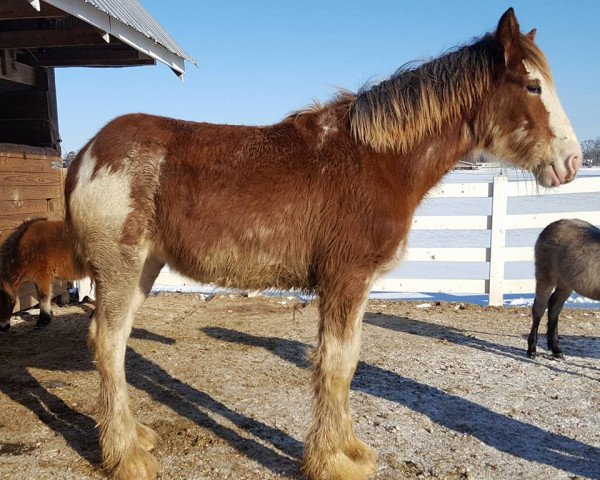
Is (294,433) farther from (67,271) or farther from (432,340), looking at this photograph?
(67,271)

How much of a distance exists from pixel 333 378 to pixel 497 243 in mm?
5727

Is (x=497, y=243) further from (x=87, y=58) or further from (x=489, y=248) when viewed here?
(x=87, y=58)

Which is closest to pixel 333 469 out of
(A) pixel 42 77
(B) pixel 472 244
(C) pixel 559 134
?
(C) pixel 559 134

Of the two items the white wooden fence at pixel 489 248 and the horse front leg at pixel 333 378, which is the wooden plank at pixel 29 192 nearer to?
the white wooden fence at pixel 489 248

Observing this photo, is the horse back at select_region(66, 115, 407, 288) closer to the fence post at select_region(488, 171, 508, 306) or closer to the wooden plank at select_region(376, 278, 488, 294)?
the wooden plank at select_region(376, 278, 488, 294)

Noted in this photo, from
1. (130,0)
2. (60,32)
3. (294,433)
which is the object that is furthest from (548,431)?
(130,0)

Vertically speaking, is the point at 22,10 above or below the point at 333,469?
above

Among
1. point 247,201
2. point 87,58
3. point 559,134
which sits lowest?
point 247,201

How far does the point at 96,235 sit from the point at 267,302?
16.6 feet

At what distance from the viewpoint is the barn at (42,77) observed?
592cm

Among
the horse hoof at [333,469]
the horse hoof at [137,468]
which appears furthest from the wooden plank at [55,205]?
the horse hoof at [333,469]

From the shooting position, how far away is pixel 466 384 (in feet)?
15.6

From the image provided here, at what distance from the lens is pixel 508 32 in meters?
2.94

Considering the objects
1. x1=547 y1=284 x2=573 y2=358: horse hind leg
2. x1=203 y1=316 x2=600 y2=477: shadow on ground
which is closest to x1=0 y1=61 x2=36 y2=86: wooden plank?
x1=203 y1=316 x2=600 y2=477: shadow on ground
